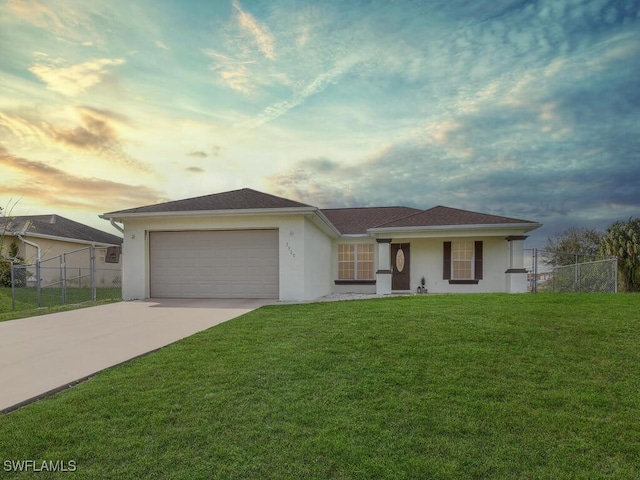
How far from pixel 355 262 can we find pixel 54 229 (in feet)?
65.6

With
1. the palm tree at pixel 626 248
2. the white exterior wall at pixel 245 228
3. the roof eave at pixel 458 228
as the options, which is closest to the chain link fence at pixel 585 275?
the roof eave at pixel 458 228

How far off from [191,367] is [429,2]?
10.7 m

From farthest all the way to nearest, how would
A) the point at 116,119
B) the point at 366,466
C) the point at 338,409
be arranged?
the point at 116,119 < the point at 338,409 < the point at 366,466

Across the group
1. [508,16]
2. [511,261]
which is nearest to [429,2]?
[508,16]

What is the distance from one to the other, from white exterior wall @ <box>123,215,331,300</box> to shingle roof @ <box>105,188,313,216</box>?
38 centimetres

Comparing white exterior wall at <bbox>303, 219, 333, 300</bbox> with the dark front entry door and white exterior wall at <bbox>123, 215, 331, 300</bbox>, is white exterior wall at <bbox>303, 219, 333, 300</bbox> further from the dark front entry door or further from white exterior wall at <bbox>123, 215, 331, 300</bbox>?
the dark front entry door

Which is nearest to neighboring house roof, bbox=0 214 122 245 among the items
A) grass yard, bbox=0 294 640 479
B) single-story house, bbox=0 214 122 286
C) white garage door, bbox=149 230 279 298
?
single-story house, bbox=0 214 122 286

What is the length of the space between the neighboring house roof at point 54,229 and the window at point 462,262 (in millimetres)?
21559

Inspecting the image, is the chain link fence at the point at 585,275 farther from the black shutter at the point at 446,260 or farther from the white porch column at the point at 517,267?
the black shutter at the point at 446,260

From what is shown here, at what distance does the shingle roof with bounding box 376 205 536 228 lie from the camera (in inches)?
590

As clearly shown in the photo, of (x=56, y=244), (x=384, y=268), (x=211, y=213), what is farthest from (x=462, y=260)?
(x=56, y=244)

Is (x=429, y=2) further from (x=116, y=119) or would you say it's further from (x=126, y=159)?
(x=126, y=159)

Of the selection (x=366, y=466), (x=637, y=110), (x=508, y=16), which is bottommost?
(x=366, y=466)

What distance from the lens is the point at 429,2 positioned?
9750 mm
